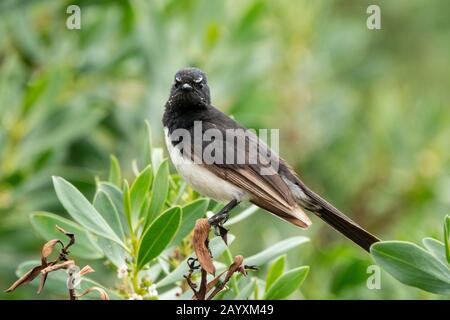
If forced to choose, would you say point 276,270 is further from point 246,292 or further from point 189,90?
point 189,90

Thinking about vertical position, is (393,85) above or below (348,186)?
above

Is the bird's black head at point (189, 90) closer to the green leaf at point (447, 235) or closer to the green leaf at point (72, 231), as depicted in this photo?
the green leaf at point (72, 231)

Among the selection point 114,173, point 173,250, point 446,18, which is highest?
point 446,18

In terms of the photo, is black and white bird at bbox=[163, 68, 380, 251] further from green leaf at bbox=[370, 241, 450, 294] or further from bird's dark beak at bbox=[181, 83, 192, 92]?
green leaf at bbox=[370, 241, 450, 294]

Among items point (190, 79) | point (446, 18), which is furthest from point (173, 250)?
point (446, 18)

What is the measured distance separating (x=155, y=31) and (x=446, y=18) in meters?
3.41

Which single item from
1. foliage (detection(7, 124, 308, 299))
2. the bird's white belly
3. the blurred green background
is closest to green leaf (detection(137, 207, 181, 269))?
foliage (detection(7, 124, 308, 299))

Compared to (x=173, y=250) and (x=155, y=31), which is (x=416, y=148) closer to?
(x=155, y=31)

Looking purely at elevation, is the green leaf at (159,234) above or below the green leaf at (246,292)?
above

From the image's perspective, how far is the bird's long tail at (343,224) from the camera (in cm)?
295

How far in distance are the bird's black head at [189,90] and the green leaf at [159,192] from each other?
0.96 meters

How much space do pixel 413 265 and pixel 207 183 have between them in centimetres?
106

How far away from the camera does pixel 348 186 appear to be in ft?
17.5

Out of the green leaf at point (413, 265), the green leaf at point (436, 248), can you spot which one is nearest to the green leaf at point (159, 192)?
the green leaf at point (413, 265)
